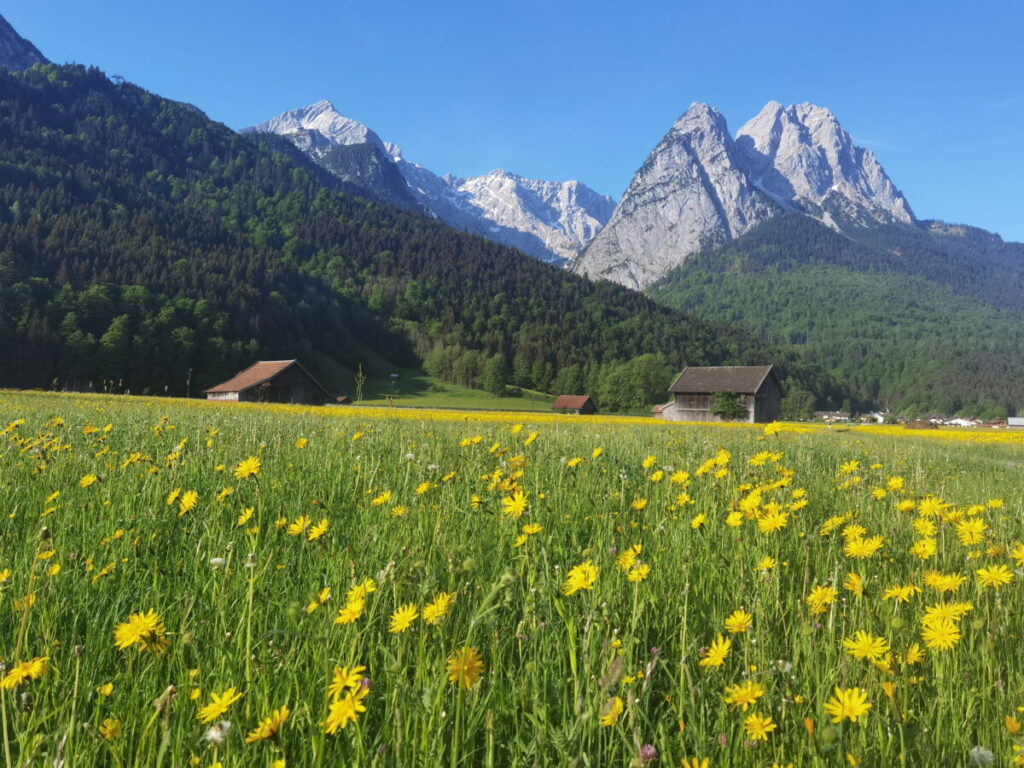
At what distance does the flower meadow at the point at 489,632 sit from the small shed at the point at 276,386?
6198 centimetres

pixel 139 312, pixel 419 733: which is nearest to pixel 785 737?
pixel 419 733

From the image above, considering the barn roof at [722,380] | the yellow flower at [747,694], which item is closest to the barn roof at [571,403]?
the barn roof at [722,380]

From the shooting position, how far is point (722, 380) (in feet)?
230

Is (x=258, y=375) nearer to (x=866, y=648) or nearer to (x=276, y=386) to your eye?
(x=276, y=386)

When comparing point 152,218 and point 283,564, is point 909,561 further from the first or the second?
point 152,218

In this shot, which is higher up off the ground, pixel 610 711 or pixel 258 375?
pixel 258 375

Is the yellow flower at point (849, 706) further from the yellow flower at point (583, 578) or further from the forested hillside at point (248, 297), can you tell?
the forested hillside at point (248, 297)

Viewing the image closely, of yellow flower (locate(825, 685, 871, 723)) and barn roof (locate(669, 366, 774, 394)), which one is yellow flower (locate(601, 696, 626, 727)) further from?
barn roof (locate(669, 366, 774, 394))

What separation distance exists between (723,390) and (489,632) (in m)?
71.0

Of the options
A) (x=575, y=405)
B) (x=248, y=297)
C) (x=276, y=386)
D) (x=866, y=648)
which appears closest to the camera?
(x=866, y=648)

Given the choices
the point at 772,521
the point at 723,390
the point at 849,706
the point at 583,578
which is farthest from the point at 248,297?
the point at 849,706

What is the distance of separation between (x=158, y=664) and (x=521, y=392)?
11352 cm

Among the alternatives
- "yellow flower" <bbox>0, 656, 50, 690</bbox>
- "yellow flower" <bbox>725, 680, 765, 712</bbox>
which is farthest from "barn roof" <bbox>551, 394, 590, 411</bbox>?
"yellow flower" <bbox>0, 656, 50, 690</bbox>

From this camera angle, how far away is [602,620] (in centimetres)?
175
